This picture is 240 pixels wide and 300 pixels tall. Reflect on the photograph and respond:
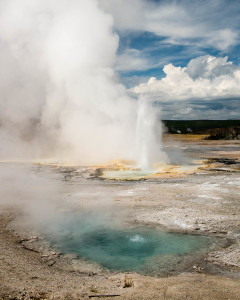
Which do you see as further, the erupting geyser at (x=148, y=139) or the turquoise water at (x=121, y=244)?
the erupting geyser at (x=148, y=139)

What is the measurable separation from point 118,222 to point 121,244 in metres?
1.21

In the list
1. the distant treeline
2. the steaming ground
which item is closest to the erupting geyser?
the steaming ground

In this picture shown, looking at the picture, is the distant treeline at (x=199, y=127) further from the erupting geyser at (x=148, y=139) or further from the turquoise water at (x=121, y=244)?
the turquoise water at (x=121, y=244)

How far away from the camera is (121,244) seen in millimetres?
5840

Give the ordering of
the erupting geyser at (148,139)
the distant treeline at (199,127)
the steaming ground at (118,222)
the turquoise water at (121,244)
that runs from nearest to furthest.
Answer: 1. the steaming ground at (118,222)
2. the turquoise water at (121,244)
3. the erupting geyser at (148,139)
4. the distant treeline at (199,127)

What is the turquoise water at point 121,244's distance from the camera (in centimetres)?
518

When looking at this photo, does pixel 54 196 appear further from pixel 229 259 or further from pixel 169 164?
pixel 169 164

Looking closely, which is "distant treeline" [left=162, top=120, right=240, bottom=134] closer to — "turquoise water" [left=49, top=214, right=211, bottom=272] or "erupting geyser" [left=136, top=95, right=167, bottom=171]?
"erupting geyser" [left=136, top=95, right=167, bottom=171]

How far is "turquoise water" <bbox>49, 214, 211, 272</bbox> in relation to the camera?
17.0 feet

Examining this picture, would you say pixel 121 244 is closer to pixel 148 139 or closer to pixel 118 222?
pixel 118 222

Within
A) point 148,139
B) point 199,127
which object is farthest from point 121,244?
point 199,127

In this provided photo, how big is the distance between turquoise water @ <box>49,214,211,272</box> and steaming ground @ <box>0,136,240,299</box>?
0.26 meters

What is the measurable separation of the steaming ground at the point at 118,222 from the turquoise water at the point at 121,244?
261mm

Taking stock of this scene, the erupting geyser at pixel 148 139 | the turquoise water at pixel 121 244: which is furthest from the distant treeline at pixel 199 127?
the turquoise water at pixel 121 244
